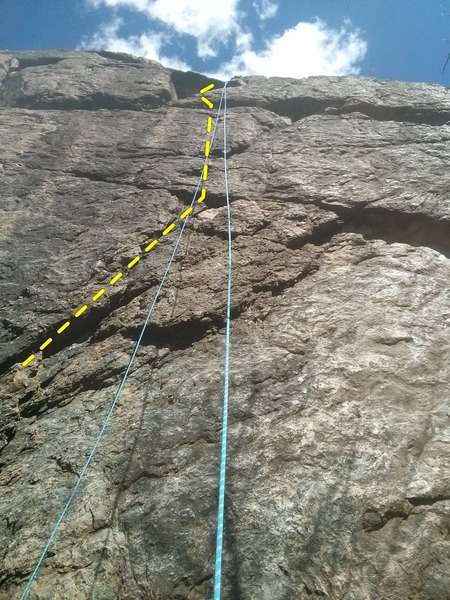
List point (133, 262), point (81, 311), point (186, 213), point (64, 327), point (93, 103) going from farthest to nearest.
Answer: point (93, 103) < point (186, 213) < point (133, 262) < point (81, 311) < point (64, 327)

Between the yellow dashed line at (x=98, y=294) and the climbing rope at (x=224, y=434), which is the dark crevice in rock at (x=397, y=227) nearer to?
the climbing rope at (x=224, y=434)

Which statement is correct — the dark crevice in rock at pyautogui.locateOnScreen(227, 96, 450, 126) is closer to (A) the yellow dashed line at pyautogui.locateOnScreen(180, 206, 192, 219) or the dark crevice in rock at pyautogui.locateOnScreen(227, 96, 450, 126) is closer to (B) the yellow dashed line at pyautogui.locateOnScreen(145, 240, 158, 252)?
(A) the yellow dashed line at pyautogui.locateOnScreen(180, 206, 192, 219)

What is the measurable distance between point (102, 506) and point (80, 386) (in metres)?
1.39

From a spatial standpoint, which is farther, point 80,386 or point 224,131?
point 224,131

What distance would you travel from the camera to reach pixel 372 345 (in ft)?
13.4

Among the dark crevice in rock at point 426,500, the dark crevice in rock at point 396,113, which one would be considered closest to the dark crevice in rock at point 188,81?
the dark crevice in rock at point 396,113

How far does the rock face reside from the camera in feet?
9.45

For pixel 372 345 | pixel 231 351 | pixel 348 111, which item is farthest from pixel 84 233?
pixel 348 111

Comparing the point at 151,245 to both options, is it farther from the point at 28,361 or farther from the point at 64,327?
the point at 28,361

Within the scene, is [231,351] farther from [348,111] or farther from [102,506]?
[348,111]

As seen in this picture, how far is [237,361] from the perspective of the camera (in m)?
4.16

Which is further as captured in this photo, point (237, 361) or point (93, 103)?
point (93, 103)

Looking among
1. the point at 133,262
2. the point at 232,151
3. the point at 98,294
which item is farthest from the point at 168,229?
the point at 232,151

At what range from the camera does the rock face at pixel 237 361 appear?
288 cm
